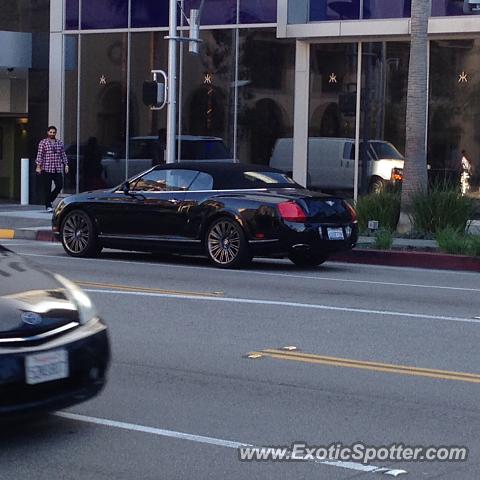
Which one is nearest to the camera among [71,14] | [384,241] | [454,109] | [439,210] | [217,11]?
[384,241]

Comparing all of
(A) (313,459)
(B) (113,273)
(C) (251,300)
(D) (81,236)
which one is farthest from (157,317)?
(D) (81,236)

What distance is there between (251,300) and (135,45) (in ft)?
54.5

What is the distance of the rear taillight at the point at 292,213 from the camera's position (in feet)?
54.1

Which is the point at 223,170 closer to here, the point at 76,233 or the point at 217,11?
the point at 76,233

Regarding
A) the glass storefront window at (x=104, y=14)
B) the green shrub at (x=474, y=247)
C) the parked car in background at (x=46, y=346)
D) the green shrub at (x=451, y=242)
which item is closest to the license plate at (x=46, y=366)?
the parked car in background at (x=46, y=346)

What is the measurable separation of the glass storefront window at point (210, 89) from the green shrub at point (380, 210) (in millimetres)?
6423

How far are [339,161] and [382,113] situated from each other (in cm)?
157

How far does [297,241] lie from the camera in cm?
1644

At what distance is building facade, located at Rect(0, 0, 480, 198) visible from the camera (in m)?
25.0

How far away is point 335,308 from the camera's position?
12.9 m

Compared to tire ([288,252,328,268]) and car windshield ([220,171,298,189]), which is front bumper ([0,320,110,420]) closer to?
car windshield ([220,171,298,189])

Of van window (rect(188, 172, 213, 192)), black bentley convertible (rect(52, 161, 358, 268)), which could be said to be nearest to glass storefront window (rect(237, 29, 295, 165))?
black bentley convertible (rect(52, 161, 358, 268))

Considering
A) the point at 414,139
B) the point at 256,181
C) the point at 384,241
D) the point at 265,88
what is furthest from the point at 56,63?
the point at 256,181

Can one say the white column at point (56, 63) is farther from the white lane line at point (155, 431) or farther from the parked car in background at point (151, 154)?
the white lane line at point (155, 431)
